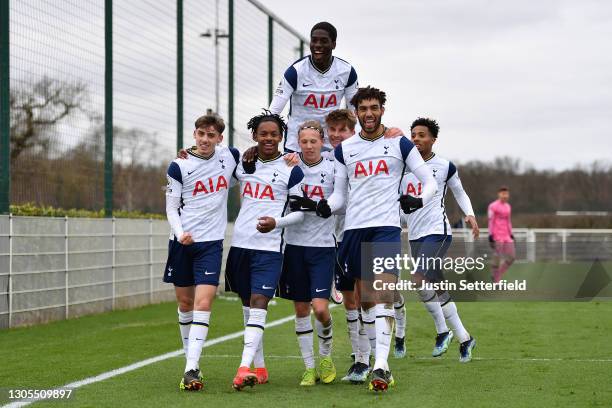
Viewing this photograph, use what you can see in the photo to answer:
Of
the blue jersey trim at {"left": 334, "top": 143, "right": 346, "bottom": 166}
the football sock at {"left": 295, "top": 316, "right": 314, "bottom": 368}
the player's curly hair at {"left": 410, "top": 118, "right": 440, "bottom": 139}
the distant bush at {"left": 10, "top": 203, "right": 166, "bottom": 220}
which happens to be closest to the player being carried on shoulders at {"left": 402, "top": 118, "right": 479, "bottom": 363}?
the player's curly hair at {"left": 410, "top": 118, "right": 440, "bottom": 139}

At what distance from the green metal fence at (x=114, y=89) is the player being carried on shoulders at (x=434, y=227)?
551cm

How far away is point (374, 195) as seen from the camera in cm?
814

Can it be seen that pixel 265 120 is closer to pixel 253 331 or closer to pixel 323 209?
pixel 323 209

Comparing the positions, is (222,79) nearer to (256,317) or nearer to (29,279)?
(29,279)

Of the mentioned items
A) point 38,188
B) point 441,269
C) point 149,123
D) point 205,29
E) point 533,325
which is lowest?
point 533,325

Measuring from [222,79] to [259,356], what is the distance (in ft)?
44.8

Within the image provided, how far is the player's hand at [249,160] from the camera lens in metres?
8.42

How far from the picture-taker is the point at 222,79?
855 inches

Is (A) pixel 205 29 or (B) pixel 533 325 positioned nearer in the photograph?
(B) pixel 533 325

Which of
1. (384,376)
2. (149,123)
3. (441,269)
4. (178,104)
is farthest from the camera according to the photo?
(178,104)

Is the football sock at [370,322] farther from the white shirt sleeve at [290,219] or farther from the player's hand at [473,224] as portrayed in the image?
the player's hand at [473,224]

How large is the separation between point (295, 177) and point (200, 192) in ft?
2.59

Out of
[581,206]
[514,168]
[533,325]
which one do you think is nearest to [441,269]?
[533,325]

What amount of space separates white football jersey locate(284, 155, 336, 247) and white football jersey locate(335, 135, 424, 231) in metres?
0.34
